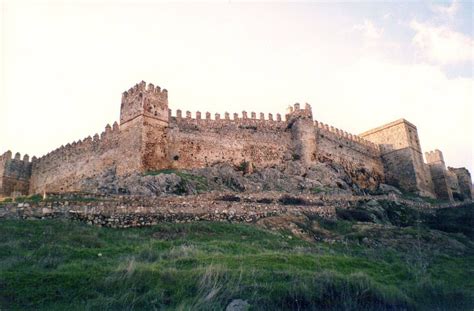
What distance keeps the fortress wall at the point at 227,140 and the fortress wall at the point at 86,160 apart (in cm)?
309

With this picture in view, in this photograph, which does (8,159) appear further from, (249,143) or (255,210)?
(255,210)

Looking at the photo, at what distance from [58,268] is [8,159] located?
33306mm

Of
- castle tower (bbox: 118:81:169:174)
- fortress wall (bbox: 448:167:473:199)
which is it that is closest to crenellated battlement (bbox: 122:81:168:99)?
castle tower (bbox: 118:81:169:174)

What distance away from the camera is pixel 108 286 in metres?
9.64

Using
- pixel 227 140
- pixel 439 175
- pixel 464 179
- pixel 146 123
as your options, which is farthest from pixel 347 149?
pixel 146 123

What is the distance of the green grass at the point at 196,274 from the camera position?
9.35m

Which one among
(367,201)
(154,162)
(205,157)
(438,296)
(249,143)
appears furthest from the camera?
(249,143)

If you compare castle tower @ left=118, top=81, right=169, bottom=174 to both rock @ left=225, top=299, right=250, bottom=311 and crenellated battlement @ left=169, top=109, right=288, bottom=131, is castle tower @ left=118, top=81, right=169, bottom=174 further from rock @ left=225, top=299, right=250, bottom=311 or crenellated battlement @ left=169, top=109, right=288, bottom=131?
rock @ left=225, top=299, right=250, bottom=311

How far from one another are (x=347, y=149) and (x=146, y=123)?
72.6 feet

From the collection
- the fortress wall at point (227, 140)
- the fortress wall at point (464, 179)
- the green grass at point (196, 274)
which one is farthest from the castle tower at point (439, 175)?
the green grass at point (196, 274)

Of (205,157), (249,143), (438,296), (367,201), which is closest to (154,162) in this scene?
(205,157)

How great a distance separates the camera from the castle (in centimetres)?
2939

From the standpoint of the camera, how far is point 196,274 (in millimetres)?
10594

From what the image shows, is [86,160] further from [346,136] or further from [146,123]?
[346,136]
